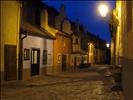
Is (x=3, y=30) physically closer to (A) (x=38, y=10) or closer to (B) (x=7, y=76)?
(B) (x=7, y=76)

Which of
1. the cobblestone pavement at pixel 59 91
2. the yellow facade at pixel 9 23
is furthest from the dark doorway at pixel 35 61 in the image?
the cobblestone pavement at pixel 59 91

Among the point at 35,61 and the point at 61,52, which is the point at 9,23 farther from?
the point at 61,52

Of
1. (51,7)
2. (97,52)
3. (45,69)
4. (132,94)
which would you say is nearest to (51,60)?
(45,69)

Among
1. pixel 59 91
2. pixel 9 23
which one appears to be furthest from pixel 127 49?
pixel 9 23

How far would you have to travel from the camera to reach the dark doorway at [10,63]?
2194 cm

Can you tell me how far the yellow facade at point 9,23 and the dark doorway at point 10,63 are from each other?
0.33 m

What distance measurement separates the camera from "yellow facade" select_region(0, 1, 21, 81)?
70.2 feet

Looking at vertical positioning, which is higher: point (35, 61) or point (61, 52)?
point (61, 52)

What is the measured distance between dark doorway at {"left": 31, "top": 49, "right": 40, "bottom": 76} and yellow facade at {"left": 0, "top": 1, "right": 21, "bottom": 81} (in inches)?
207

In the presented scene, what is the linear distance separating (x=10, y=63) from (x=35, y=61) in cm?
763

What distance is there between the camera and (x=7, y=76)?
2192 centimetres

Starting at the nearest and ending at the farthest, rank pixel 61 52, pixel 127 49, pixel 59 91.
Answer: pixel 127 49 → pixel 59 91 → pixel 61 52

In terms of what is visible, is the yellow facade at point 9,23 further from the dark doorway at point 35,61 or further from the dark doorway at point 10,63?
the dark doorway at point 35,61

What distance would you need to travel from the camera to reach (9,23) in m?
22.3
